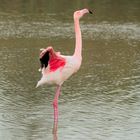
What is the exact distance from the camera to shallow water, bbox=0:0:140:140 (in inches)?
351

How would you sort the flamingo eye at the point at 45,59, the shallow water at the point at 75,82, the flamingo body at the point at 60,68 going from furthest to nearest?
the shallow water at the point at 75,82, the flamingo body at the point at 60,68, the flamingo eye at the point at 45,59

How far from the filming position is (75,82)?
1312 centimetres

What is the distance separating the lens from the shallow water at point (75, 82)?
8.91 m

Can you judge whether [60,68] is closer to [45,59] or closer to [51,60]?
[51,60]

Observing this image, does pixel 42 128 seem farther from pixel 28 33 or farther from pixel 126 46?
pixel 28 33

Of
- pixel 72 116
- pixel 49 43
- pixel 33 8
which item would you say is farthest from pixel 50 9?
pixel 72 116

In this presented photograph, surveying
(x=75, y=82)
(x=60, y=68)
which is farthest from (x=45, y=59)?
(x=75, y=82)

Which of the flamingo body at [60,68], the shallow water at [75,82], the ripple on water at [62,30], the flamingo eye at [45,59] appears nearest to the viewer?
the flamingo eye at [45,59]

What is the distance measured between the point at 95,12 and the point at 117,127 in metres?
22.5

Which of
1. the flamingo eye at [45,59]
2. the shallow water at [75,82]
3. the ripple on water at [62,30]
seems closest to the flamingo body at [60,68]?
the flamingo eye at [45,59]

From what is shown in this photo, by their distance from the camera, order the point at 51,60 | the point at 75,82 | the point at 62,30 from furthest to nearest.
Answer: the point at 62,30
the point at 75,82
the point at 51,60

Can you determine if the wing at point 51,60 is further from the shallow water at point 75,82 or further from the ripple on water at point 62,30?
the ripple on water at point 62,30

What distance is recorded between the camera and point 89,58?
1691 cm


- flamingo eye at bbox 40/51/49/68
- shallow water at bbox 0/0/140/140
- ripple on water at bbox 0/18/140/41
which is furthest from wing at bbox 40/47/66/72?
ripple on water at bbox 0/18/140/41
